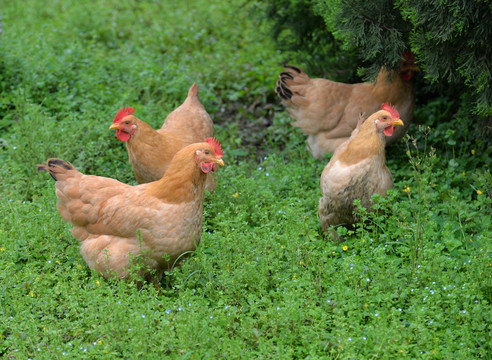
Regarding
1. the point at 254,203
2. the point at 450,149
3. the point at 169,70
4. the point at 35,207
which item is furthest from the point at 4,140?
the point at 450,149

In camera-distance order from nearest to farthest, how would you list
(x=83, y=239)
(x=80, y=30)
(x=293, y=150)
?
(x=83, y=239) → (x=293, y=150) → (x=80, y=30)

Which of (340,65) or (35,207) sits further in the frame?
(340,65)

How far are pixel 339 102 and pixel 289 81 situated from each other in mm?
663

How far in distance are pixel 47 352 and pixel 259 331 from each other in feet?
4.57

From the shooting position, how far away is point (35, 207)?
5453mm

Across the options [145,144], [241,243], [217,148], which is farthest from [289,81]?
[241,243]

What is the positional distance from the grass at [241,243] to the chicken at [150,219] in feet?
0.68

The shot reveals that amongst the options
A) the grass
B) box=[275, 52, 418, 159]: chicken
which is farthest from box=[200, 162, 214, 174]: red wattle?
box=[275, 52, 418, 159]: chicken

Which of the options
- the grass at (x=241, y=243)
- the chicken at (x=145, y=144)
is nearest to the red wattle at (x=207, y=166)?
the grass at (x=241, y=243)

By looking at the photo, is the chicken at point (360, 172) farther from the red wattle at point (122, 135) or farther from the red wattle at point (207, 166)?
the red wattle at point (122, 135)

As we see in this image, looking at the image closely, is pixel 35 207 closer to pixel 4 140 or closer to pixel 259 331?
pixel 4 140

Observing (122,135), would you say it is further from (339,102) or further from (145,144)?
(339,102)

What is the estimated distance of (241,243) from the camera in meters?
4.78

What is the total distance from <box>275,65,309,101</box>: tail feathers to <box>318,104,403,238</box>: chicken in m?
1.68
